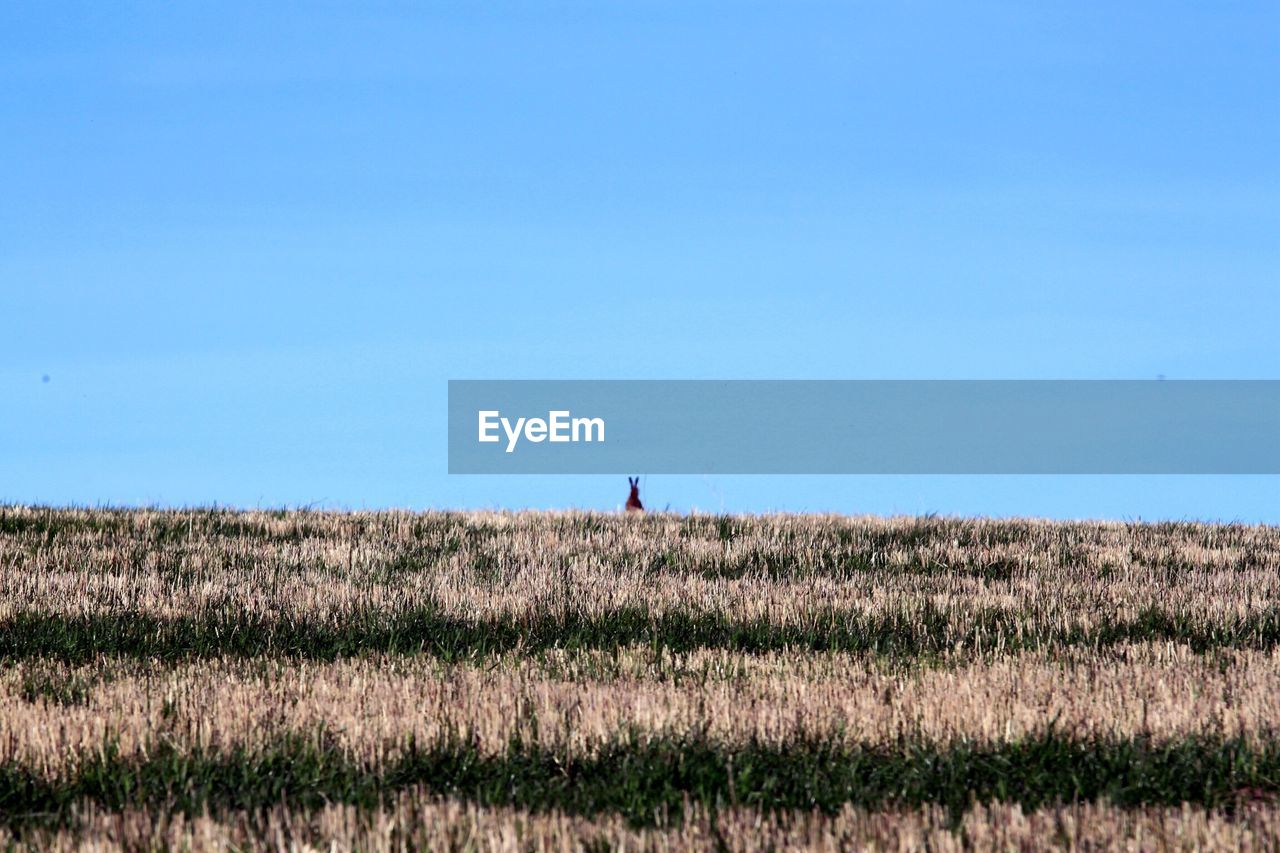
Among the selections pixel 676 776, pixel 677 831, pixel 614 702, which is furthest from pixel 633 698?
pixel 677 831

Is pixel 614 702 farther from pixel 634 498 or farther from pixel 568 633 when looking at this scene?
pixel 634 498

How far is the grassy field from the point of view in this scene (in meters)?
6.12

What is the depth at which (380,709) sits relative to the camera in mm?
8250

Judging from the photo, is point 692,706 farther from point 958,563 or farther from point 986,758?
point 958,563

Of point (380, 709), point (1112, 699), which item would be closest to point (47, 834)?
point (380, 709)

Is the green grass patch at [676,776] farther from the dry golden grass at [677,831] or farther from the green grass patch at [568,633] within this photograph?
the green grass patch at [568,633]

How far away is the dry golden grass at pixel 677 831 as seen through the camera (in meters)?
5.63

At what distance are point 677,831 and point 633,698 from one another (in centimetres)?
264

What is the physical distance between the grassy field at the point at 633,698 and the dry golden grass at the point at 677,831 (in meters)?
0.02

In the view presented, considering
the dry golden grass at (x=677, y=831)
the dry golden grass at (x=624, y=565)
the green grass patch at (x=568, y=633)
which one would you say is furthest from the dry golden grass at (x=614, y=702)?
the dry golden grass at (x=624, y=565)

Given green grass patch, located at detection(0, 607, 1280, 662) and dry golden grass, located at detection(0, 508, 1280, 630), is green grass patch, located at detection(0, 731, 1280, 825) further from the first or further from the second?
dry golden grass, located at detection(0, 508, 1280, 630)

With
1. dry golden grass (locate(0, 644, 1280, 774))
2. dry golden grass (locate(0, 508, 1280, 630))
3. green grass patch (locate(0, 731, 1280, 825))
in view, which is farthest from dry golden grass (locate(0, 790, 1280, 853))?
dry golden grass (locate(0, 508, 1280, 630))

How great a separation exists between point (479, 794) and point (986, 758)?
9.11 feet

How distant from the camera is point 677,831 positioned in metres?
5.78
